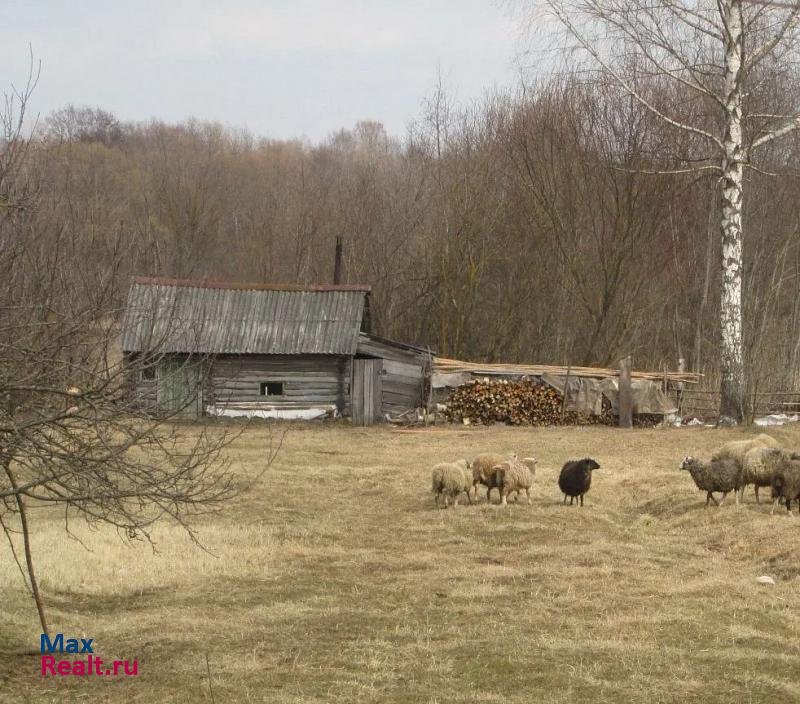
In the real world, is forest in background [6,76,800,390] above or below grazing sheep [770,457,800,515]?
above

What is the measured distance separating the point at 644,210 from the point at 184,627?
3319 centimetres

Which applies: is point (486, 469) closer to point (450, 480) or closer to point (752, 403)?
point (450, 480)

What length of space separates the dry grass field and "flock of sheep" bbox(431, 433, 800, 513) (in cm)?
38

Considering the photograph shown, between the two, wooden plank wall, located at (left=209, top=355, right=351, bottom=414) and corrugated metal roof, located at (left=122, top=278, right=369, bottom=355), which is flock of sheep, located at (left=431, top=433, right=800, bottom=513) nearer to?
wooden plank wall, located at (left=209, top=355, right=351, bottom=414)

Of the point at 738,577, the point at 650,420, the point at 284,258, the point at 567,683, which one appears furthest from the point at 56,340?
the point at 284,258

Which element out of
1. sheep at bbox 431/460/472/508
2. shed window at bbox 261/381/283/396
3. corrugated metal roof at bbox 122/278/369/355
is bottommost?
sheep at bbox 431/460/472/508

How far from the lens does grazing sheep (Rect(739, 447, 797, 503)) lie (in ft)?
48.4

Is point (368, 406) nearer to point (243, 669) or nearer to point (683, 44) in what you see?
point (683, 44)

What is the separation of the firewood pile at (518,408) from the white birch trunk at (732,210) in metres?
5.93

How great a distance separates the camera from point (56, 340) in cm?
834

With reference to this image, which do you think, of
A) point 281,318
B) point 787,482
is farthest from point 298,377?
point 787,482

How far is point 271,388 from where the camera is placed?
33812mm

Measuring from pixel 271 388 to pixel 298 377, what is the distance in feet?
3.08

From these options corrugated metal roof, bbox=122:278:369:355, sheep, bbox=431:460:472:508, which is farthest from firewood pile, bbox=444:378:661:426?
sheep, bbox=431:460:472:508
